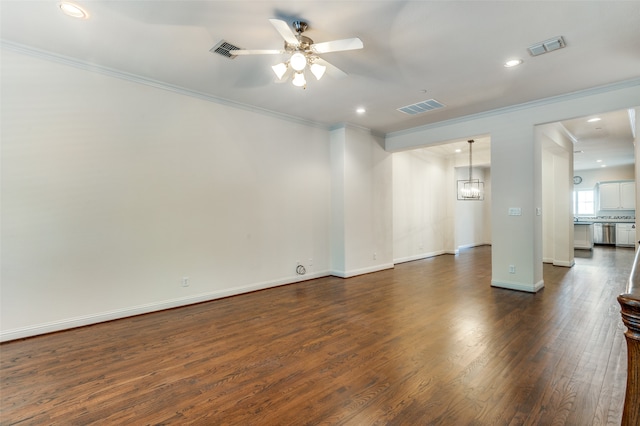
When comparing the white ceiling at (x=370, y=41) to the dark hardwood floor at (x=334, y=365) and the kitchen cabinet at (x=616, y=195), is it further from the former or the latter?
the kitchen cabinet at (x=616, y=195)

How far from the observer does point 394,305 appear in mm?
4203

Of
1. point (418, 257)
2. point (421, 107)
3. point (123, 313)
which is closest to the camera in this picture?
point (123, 313)

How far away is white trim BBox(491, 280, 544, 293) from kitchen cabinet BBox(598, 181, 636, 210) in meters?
9.38

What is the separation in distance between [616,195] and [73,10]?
51.3 feet

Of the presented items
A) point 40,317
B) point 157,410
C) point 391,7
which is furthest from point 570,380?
point 40,317

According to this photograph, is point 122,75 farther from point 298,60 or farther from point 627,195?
point 627,195

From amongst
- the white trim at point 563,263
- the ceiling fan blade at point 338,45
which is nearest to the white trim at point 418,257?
the white trim at point 563,263

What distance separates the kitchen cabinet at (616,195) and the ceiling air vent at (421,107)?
1084 cm

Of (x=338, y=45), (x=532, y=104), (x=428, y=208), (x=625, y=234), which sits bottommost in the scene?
(x=625, y=234)

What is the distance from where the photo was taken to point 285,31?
99.0 inches

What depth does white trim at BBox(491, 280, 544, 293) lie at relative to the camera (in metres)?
4.80

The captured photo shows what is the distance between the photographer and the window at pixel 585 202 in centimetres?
1186

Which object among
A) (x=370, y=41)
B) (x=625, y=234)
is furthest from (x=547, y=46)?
(x=625, y=234)

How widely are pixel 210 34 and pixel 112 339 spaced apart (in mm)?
3257
